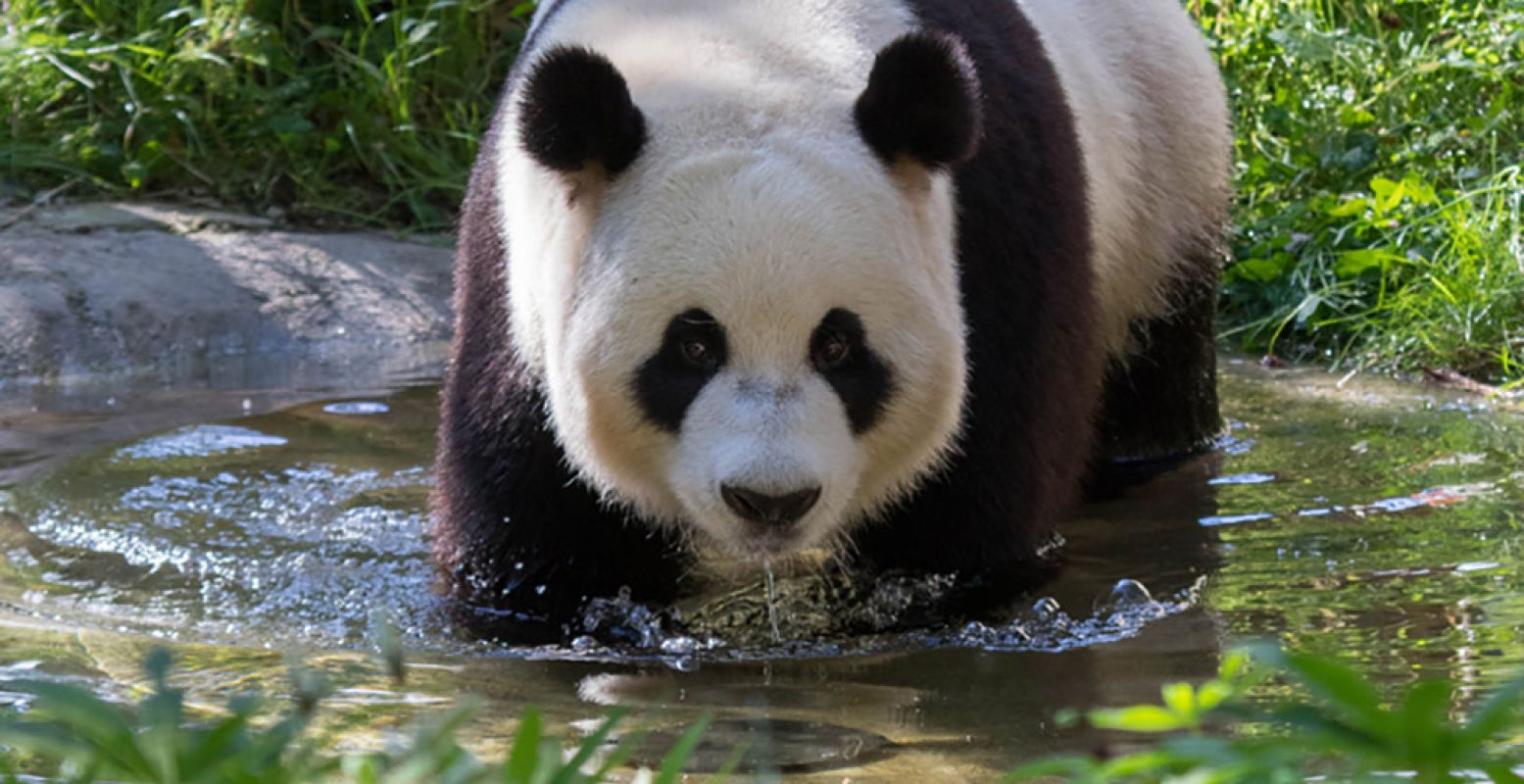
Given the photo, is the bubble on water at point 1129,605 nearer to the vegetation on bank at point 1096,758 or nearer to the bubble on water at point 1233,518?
the bubble on water at point 1233,518

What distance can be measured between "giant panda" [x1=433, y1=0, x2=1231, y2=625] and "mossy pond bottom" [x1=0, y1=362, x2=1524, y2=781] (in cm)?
22

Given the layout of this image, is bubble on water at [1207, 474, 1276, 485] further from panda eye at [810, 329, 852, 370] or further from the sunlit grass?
panda eye at [810, 329, 852, 370]

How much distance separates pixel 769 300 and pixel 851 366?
22cm

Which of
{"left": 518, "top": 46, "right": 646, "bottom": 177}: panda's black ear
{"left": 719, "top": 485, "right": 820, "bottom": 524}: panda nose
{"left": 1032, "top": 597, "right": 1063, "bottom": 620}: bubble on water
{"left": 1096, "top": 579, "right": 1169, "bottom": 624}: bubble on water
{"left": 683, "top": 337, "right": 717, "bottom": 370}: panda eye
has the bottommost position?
{"left": 1032, "top": 597, "right": 1063, "bottom": 620}: bubble on water

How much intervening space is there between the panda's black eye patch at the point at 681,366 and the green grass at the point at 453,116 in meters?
3.81

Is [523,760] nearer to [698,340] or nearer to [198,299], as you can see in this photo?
[698,340]

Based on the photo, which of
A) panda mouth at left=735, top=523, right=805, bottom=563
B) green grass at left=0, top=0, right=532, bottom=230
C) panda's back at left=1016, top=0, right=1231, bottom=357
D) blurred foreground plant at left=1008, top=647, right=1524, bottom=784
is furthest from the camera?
green grass at left=0, top=0, right=532, bottom=230

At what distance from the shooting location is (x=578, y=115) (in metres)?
3.38

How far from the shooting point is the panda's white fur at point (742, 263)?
3305 millimetres

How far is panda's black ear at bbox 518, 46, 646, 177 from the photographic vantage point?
3.30m

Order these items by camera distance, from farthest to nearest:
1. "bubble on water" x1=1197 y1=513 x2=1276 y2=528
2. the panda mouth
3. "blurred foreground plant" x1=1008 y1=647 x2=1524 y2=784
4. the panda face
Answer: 1. "bubble on water" x1=1197 y1=513 x2=1276 y2=528
2. the panda mouth
3. the panda face
4. "blurred foreground plant" x1=1008 y1=647 x2=1524 y2=784

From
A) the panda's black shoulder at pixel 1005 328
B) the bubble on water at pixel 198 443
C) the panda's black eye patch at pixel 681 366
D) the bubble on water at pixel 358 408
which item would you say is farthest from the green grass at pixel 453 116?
the panda's black eye patch at pixel 681 366

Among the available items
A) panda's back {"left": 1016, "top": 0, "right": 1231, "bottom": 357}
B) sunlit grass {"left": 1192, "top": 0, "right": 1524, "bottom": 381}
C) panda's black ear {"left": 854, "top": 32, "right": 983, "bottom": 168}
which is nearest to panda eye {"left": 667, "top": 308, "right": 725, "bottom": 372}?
panda's black ear {"left": 854, "top": 32, "right": 983, "bottom": 168}

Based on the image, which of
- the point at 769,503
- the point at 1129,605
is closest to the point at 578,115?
the point at 769,503
